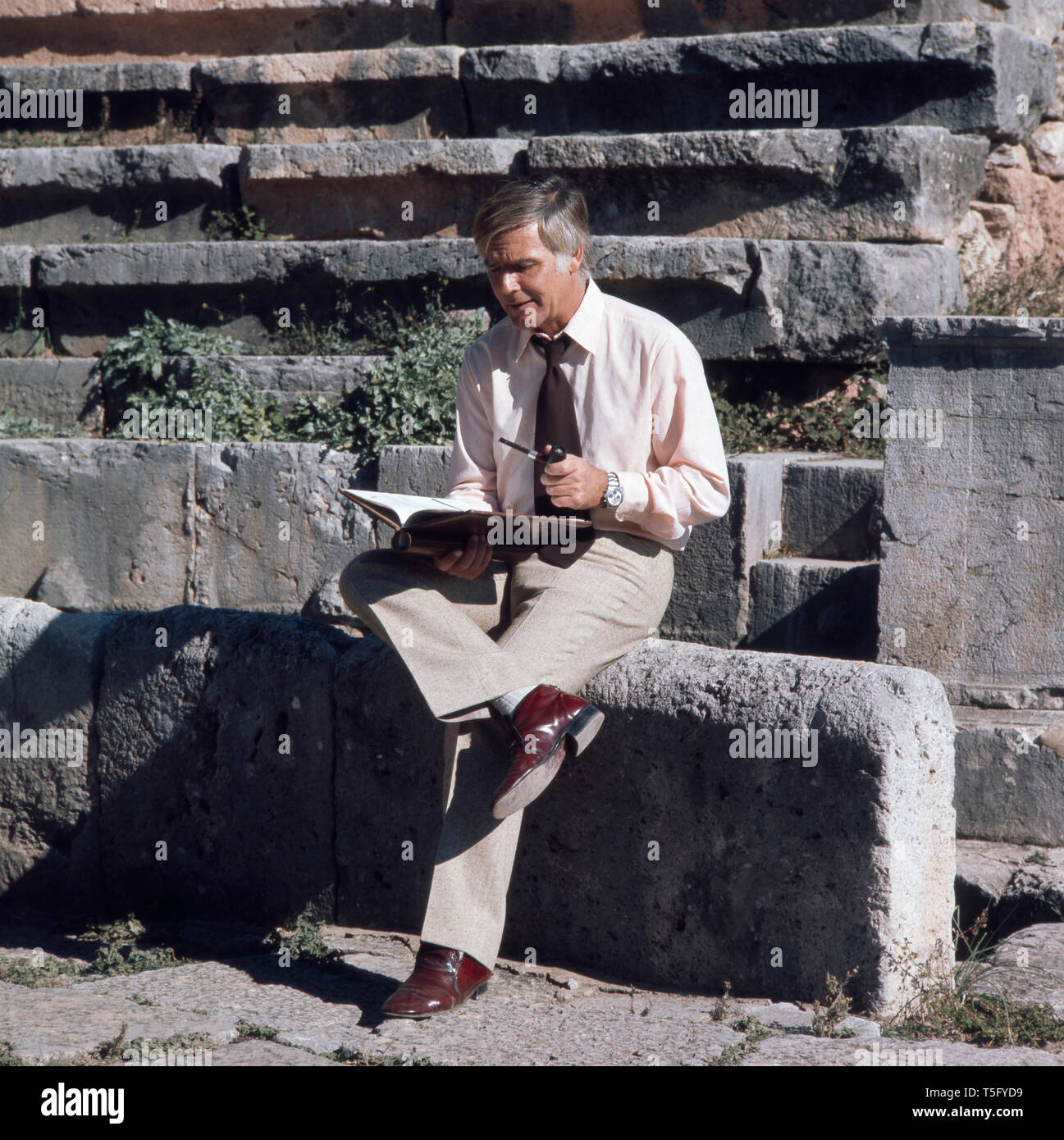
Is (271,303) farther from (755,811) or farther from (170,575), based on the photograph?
(755,811)

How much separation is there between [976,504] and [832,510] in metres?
0.65

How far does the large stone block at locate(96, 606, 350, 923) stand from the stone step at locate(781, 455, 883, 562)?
197 cm

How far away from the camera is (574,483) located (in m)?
3.09

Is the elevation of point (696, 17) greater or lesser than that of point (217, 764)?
greater

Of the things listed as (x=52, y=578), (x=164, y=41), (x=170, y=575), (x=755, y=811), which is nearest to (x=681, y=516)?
(x=755, y=811)

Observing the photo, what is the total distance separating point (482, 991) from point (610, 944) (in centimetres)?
35

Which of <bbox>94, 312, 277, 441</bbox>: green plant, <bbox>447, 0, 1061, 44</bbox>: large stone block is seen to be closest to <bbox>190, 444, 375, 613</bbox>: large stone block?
<bbox>94, 312, 277, 441</bbox>: green plant

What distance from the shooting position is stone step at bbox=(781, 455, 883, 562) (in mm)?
4801

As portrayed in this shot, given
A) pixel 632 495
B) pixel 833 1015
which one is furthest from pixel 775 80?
pixel 833 1015

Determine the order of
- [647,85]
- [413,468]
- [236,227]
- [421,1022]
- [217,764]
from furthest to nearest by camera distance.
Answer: [236,227] < [647,85] < [413,468] < [217,764] < [421,1022]

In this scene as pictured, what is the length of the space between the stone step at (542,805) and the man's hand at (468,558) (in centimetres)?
42

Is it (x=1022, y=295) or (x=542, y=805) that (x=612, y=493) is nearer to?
(x=542, y=805)

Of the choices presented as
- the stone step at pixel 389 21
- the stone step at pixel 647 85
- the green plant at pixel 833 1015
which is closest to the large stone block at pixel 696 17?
the stone step at pixel 389 21

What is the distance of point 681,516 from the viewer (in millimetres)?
3230
